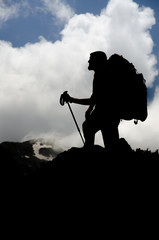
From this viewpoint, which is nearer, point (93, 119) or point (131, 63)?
point (131, 63)

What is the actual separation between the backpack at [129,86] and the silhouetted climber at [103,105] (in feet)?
0.84

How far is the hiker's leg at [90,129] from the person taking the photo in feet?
26.3

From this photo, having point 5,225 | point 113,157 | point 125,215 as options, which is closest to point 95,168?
point 113,157

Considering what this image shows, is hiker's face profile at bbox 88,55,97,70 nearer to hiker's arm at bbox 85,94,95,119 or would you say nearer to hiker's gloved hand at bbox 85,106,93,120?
hiker's arm at bbox 85,94,95,119

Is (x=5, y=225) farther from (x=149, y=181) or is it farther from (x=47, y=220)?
(x=149, y=181)

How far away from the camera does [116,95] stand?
24.7 feet

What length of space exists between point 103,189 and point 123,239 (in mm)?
1446

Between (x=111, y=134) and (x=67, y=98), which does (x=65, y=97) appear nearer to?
(x=67, y=98)

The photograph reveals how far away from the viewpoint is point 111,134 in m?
7.92

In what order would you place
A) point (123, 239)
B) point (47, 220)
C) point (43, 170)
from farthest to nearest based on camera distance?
point (43, 170), point (47, 220), point (123, 239)

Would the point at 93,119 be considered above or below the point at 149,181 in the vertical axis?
above

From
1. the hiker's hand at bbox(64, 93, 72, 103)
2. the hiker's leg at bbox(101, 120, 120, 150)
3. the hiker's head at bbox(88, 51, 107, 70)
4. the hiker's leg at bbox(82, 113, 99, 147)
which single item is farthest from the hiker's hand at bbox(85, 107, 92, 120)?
the hiker's head at bbox(88, 51, 107, 70)

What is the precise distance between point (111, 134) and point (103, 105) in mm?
864

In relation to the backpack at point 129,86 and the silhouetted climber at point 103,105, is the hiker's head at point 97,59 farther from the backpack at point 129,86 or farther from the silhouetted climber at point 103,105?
the backpack at point 129,86
